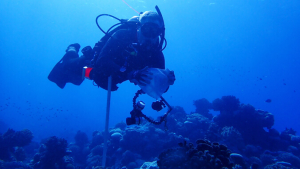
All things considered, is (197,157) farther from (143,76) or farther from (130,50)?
(130,50)

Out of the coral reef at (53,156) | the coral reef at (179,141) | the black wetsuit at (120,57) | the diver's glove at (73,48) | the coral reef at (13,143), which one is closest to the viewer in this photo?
the black wetsuit at (120,57)

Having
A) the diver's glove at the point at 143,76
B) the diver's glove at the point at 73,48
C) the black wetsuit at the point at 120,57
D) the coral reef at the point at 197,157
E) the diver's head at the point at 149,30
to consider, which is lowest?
the coral reef at the point at 197,157

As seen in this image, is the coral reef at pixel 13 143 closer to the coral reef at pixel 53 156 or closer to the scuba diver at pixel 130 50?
the coral reef at pixel 53 156

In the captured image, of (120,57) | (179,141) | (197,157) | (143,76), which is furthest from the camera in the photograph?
(179,141)

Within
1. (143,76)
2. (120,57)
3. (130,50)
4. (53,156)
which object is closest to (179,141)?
(53,156)

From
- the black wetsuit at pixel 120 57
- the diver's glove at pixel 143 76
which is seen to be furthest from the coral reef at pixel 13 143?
the diver's glove at pixel 143 76

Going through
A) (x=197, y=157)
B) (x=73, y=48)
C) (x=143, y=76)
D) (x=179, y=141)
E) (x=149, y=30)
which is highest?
(x=73, y=48)

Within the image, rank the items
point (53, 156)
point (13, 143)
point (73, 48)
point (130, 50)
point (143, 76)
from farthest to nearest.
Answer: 1. point (13, 143)
2. point (53, 156)
3. point (73, 48)
4. point (130, 50)
5. point (143, 76)

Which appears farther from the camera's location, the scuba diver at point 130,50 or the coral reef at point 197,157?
the scuba diver at point 130,50

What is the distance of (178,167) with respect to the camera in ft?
11.2

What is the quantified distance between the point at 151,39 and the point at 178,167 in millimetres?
3210

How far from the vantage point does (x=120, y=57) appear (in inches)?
190

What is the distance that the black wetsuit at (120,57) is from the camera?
429cm

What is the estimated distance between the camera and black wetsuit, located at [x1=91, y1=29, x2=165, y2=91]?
169 inches
